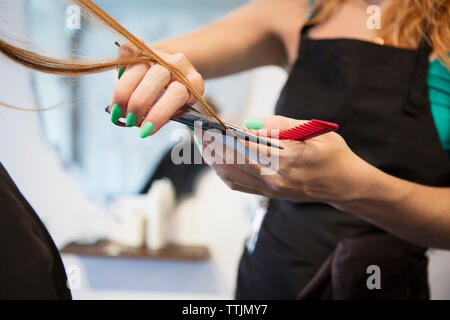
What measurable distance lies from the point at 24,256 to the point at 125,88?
164 mm

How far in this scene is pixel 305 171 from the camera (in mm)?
379

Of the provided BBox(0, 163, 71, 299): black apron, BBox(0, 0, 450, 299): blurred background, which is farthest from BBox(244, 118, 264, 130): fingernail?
BBox(0, 0, 450, 299): blurred background

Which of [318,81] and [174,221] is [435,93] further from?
[174,221]

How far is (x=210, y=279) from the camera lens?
4.44 feet

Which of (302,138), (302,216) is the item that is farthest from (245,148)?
(302,216)

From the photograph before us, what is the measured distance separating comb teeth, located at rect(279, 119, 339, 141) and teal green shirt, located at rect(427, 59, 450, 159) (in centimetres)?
28

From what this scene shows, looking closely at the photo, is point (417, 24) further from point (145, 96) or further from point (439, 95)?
point (145, 96)

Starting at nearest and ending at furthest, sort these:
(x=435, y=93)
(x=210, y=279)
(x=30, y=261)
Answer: (x=30, y=261), (x=435, y=93), (x=210, y=279)

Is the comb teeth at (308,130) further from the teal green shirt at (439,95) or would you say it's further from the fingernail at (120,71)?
the teal green shirt at (439,95)

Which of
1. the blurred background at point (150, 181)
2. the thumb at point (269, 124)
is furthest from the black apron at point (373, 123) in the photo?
the blurred background at point (150, 181)

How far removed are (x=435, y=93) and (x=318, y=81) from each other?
160 millimetres

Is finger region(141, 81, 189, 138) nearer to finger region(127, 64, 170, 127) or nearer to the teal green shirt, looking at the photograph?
finger region(127, 64, 170, 127)

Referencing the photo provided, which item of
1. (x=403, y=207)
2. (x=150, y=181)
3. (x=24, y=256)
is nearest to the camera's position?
(x=24, y=256)

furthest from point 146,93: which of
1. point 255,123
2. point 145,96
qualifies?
point 255,123
